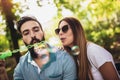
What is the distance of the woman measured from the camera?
2.19m

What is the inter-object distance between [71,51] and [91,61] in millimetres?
278

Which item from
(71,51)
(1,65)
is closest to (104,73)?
(71,51)

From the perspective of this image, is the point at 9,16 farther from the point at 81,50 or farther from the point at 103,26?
the point at 103,26

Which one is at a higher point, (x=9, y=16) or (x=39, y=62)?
(x=9, y=16)

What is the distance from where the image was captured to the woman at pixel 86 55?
219 centimetres

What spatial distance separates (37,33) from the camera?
2396 millimetres

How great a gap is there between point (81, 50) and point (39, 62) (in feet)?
1.43

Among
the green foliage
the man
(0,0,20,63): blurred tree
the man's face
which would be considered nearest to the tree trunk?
the man

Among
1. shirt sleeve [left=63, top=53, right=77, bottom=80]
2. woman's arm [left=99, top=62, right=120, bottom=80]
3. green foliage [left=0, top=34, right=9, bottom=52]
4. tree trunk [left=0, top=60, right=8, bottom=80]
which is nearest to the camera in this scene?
woman's arm [left=99, top=62, right=120, bottom=80]

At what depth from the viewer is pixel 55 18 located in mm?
5586

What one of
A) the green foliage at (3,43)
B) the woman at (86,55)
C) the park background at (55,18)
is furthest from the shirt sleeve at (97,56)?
the green foliage at (3,43)

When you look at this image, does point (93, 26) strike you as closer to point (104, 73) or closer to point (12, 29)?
point (12, 29)

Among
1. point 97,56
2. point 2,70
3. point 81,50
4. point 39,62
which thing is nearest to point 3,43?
point 2,70

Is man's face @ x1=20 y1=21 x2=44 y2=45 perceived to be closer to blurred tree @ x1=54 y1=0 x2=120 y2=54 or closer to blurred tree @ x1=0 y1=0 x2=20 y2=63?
blurred tree @ x1=0 y1=0 x2=20 y2=63
